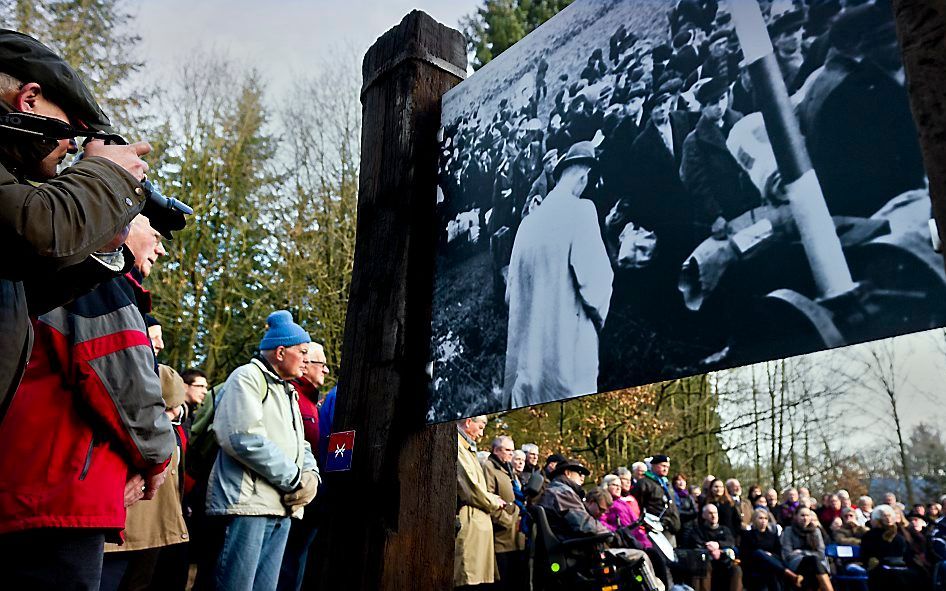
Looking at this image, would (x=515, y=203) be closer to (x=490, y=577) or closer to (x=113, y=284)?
(x=113, y=284)

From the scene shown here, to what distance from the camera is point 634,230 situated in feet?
5.68

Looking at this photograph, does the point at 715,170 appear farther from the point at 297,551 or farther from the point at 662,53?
the point at 297,551

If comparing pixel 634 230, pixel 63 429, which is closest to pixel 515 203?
pixel 634 230

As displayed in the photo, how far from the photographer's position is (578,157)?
6.40 ft

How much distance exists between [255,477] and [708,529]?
7967mm

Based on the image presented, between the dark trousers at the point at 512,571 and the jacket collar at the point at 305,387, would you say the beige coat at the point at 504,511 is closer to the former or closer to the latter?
the dark trousers at the point at 512,571

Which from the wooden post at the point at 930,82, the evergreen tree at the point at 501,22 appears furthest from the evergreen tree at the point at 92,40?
the wooden post at the point at 930,82

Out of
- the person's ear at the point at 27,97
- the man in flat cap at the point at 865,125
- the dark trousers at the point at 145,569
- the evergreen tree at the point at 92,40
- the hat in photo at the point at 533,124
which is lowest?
the dark trousers at the point at 145,569

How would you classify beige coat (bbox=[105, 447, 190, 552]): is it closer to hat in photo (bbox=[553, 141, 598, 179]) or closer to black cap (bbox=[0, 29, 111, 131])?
black cap (bbox=[0, 29, 111, 131])

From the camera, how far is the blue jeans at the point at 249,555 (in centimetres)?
341

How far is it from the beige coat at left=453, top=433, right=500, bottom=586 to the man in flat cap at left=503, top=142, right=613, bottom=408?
351cm

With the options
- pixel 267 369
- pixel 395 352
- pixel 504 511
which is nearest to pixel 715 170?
pixel 395 352

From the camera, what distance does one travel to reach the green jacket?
140cm

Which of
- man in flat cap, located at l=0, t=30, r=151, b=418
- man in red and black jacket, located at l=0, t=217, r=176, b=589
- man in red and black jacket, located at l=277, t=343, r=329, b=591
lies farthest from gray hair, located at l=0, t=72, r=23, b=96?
man in red and black jacket, located at l=277, t=343, r=329, b=591
